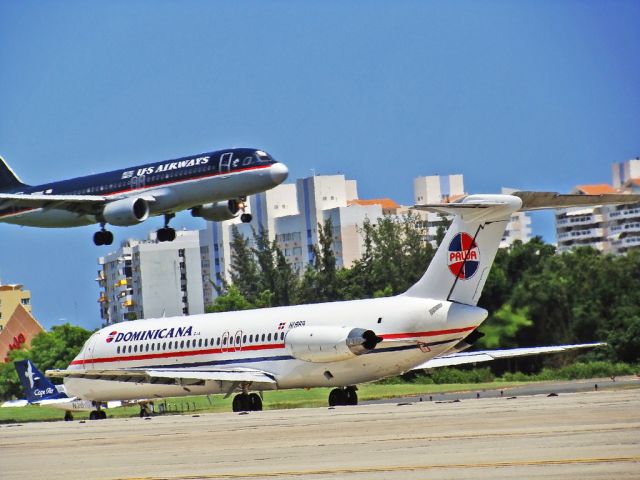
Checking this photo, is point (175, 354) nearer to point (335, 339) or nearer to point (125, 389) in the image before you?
point (125, 389)

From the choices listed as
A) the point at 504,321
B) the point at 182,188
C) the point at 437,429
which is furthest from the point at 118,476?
the point at 504,321

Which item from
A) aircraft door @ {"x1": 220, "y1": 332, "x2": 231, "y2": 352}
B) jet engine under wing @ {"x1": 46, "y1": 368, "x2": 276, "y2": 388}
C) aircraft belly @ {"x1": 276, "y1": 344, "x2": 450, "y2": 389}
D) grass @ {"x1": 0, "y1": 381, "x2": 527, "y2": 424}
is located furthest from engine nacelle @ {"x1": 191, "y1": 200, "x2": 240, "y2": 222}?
aircraft belly @ {"x1": 276, "y1": 344, "x2": 450, "y2": 389}

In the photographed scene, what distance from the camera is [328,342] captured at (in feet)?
133

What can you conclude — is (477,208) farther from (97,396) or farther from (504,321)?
(504,321)

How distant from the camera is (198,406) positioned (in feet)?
178

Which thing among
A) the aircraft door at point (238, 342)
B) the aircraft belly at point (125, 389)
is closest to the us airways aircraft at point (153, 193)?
the aircraft door at point (238, 342)

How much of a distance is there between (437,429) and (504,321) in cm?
4030

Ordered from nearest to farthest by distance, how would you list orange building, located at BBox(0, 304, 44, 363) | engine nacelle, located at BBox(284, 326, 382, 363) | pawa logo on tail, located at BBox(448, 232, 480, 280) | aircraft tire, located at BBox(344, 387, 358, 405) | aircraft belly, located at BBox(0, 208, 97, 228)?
pawa logo on tail, located at BBox(448, 232, 480, 280) < engine nacelle, located at BBox(284, 326, 382, 363) < aircraft tire, located at BBox(344, 387, 358, 405) < aircraft belly, located at BBox(0, 208, 97, 228) < orange building, located at BBox(0, 304, 44, 363)

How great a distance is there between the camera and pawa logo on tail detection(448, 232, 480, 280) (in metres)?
38.9

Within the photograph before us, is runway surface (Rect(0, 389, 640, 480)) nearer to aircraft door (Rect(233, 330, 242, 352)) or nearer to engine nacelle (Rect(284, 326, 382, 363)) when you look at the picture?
engine nacelle (Rect(284, 326, 382, 363))

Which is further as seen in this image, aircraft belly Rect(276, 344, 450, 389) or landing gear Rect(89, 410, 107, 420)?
landing gear Rect(89, 410, 107, 420)

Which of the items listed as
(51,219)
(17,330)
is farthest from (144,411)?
(17,330)

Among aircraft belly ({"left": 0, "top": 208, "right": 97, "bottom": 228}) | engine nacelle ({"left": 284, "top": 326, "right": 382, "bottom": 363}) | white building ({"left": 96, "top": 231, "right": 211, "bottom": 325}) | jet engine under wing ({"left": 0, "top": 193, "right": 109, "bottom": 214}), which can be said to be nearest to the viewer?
engine nacelle ({"left": 284, "top": 326, "right": 382, "bottom": 363})

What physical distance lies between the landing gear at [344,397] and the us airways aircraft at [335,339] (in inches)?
1.6
